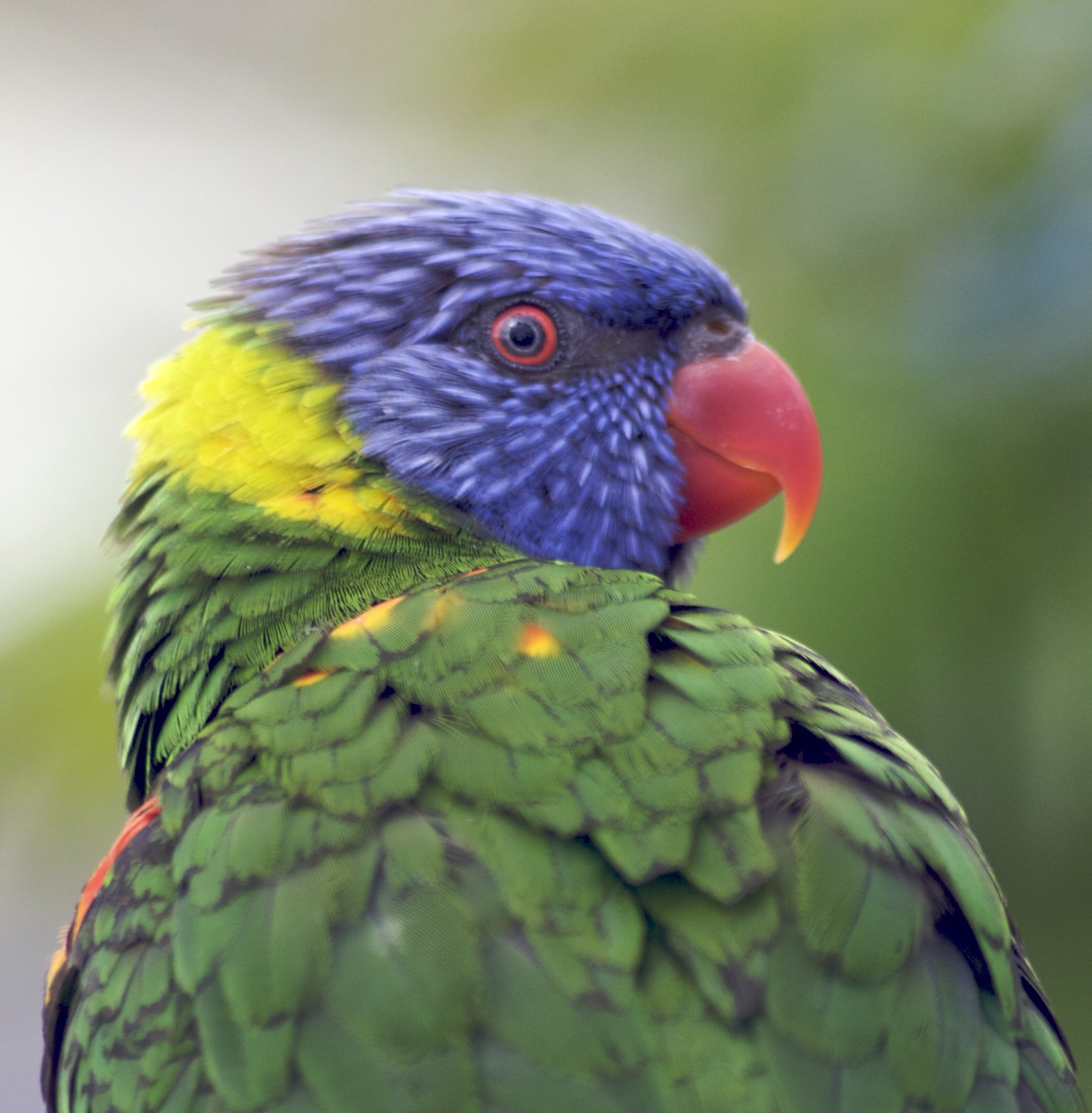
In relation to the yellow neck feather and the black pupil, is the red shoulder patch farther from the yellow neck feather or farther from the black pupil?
the black pupil

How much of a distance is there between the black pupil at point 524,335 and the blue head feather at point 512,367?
1.5 inches

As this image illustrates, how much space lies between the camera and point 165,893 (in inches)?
55.4

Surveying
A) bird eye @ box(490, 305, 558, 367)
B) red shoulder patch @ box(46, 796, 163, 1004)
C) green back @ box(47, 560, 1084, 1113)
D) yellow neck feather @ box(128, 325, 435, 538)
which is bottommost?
red shoulder patch @ box(46, 796, 163, 1004)

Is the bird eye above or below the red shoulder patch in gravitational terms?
above

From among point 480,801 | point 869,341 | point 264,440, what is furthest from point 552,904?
point 869,341

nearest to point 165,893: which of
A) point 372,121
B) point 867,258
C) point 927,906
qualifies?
point 927,906

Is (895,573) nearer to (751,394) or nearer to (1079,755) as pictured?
(1079,755)

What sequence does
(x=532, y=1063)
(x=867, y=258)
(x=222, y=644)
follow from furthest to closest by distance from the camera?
1. (x=867, y=258)
2. (x=222, y=644)
3. (x=532, y=1063)

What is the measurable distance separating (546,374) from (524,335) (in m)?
0.08

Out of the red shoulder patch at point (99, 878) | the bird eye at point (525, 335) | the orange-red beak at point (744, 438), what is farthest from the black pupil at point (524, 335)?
the red shoulder patch at point (99, 878)

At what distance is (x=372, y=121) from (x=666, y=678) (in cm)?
387

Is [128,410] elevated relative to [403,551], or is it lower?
lower

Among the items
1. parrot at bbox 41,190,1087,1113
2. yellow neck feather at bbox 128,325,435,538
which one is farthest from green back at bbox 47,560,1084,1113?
yellow neck feather at bbox 128,325,435,538

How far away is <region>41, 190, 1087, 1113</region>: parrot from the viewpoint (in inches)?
48.2
